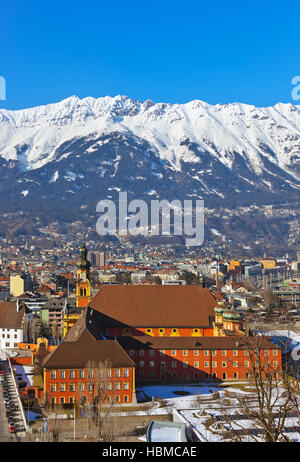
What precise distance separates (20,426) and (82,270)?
21659mm

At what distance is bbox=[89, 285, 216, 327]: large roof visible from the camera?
4409 cm

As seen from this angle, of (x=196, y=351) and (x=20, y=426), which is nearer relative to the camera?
(x=20, y=426)

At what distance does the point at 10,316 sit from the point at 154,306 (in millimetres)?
15391

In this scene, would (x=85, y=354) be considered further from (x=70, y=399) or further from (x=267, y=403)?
(x=267, y=403)

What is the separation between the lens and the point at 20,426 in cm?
2733

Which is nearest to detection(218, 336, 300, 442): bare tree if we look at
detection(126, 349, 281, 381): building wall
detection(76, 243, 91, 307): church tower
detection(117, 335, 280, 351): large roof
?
detection(126, 349, 281, 381): building wall

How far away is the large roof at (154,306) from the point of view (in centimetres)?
4409

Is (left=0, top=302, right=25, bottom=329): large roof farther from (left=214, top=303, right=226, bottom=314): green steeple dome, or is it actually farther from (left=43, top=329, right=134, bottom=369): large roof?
(left=43, top=329, right=134, bottom=369): large roof

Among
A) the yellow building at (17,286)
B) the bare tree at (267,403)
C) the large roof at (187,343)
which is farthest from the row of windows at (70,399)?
the yellow building at (17,286)
